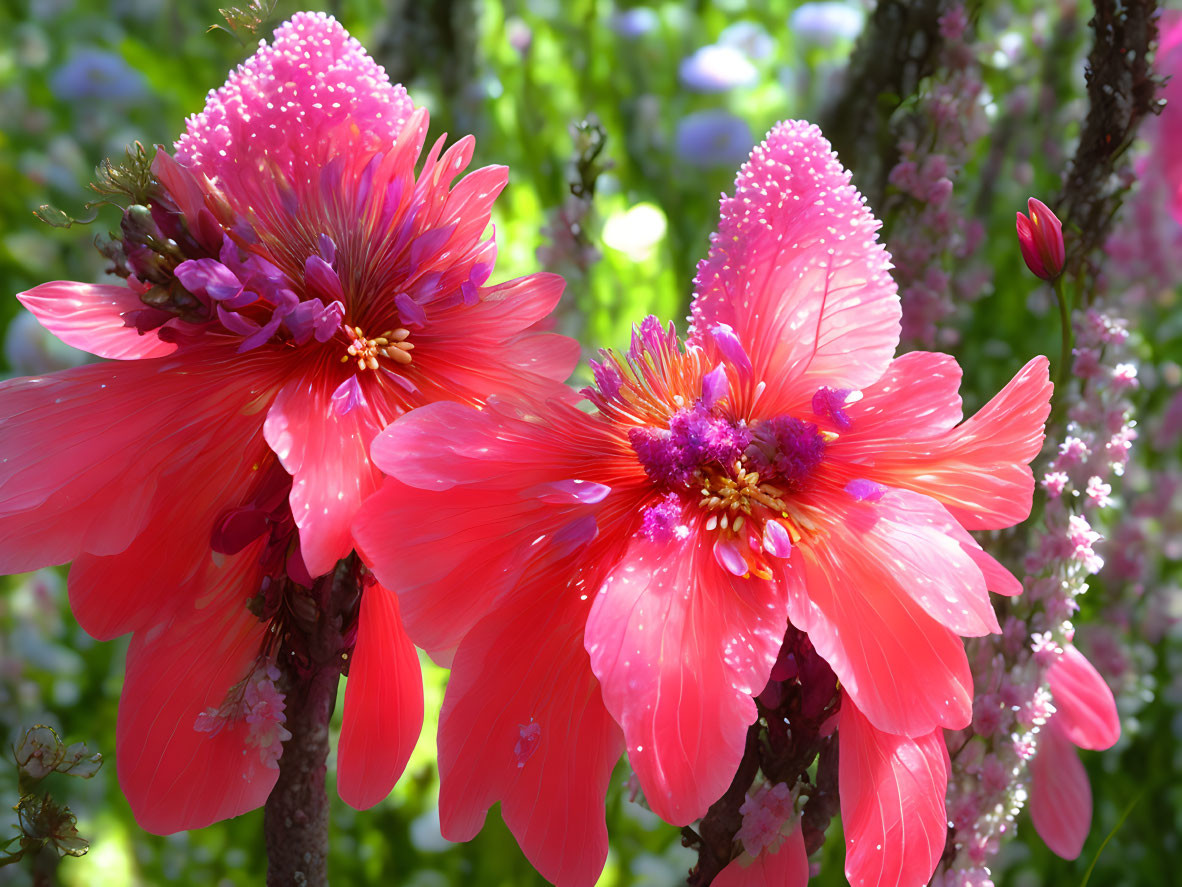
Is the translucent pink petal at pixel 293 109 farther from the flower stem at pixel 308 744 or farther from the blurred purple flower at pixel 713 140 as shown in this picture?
the blurred purple flower at pixel 713 140

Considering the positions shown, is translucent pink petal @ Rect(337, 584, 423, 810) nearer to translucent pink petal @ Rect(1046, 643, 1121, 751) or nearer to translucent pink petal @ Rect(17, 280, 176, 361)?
translucent pink petal @ Rect(17, 280, 176, 361)

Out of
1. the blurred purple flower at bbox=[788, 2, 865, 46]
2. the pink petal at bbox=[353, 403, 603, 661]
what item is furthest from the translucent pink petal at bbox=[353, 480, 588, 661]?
the blurred purple flower at bbox=[788, 2, 865, 46]

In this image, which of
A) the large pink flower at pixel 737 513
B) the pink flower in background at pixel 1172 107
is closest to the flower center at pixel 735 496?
the large pink flower at pixel 737 513

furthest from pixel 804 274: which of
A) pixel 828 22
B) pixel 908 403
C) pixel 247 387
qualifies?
pixel 828 22

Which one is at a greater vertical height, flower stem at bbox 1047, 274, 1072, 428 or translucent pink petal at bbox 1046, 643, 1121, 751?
flower stem at bbox 1047, 274, 1072, 428

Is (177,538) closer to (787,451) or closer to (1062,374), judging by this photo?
(787,451)

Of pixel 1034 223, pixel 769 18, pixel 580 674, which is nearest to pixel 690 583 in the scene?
pixel 580 674
